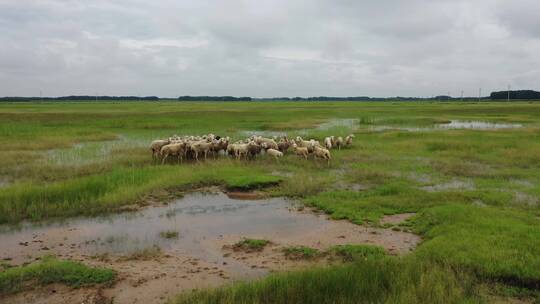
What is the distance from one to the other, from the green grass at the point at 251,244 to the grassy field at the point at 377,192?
2.28m

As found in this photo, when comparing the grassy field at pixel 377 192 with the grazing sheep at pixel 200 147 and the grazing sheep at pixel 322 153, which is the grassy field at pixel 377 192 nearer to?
the grazing sheep at pixel 322 153

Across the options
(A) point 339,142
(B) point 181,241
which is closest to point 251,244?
(B) point 181,241

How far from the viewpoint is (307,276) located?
22.1 ft

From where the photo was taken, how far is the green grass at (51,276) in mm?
7021

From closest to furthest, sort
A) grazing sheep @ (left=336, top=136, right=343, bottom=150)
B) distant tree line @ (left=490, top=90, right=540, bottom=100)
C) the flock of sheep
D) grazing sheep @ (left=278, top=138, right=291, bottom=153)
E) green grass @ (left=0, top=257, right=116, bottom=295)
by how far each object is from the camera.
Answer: green grass @ (left=0, top=257, right=116, bottom=295) < the flock of sheep < grazing sheep @ (left=278, top=138, right=291, bottom=153) < grazing sheep @ (left=336, top=136, right=343, bottom=150) < distant tree line @ (left=490, top=90, right=540, bottom=100)

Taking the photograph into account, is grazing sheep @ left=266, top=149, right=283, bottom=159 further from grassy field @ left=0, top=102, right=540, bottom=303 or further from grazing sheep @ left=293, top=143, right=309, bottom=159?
A: grazing sheep @ left=293, top=143, right=309, bottom=159

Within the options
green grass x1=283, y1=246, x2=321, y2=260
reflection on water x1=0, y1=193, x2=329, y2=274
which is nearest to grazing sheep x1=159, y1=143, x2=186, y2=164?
reflection on water x1=0, y1=193, x2=329, y2=274

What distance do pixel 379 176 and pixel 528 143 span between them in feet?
46.5

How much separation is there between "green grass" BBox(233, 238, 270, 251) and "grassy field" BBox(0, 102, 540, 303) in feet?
7.47

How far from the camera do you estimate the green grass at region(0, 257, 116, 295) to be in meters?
7.02

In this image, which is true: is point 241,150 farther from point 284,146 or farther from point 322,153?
point 322,153

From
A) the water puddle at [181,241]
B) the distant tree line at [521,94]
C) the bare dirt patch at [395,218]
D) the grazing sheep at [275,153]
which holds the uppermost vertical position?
the distant tree line at [521,94]

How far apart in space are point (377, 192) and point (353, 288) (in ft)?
24.2

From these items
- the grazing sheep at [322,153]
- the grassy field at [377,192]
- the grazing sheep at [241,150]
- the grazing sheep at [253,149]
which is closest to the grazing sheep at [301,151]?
the grassy field at [377,192]
